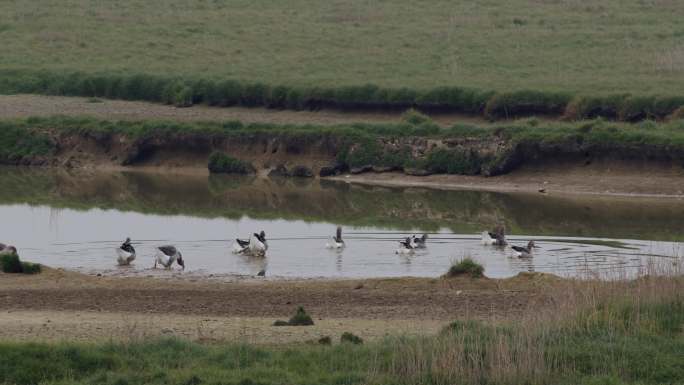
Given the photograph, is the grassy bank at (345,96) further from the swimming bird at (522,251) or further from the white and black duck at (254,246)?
the white and black duck at (254,246)

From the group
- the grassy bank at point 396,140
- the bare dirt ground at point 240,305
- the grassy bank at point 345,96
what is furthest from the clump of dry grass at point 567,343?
the grassy bank at point 345,96

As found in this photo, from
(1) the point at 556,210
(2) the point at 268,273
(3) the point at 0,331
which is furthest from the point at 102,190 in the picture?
(3) the point at 0,331

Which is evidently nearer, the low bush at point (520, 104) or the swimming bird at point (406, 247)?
the swimming bird at point (406, 247)

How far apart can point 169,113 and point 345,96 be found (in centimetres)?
568

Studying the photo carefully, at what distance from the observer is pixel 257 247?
23578mm

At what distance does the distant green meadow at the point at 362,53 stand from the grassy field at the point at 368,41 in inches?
2.6

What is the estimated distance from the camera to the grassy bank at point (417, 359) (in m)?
12.5

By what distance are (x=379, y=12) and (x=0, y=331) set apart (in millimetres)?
42358

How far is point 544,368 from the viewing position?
41.3 ft

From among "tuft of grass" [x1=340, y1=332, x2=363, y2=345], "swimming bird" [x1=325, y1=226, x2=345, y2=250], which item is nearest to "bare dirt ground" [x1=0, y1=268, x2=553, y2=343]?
"tuft of grass" [x1=340, y1=332, x2=363, y2=345]

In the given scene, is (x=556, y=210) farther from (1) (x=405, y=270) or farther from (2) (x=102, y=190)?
(2) (x=102, y=190)

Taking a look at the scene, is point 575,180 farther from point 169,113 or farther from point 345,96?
point 169,113

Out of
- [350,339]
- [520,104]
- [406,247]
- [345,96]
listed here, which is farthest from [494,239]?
[345,96]

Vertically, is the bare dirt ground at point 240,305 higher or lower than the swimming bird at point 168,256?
lower
